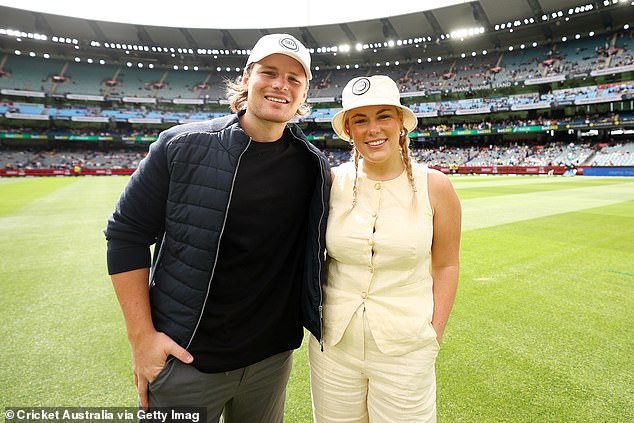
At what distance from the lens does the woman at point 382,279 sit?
1957 millimetres

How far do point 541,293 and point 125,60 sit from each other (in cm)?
7634

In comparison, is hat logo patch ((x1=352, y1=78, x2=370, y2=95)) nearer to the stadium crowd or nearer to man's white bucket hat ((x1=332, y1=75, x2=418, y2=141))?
man's white bucket hat ((x1=332, y1=75, x2=418, y2=141))

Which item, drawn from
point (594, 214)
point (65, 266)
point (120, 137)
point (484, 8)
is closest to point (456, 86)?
point (484, 8)

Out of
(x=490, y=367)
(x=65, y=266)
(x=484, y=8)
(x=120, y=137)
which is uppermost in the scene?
(x=484, y=8)

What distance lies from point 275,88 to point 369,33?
6107 centimetres

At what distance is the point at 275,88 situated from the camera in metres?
2.05

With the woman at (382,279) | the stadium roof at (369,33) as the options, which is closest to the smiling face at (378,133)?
the woman at (382,279)

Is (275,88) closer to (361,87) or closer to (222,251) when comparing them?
(361,87)

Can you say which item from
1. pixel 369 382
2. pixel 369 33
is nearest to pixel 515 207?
pixel 369 382

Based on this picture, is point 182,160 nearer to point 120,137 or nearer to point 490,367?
point 490,367

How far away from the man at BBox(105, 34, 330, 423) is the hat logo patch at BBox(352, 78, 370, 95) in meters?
0.35

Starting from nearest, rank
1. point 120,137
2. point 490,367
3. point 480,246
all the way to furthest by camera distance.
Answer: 1. point 490,367
2. point 480,246
3. point 120,137

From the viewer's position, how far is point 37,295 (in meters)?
5.11

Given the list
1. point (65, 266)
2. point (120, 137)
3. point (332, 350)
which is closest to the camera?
point (332, 350)
